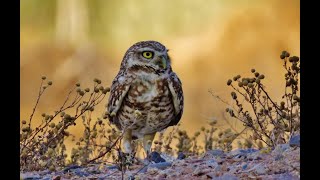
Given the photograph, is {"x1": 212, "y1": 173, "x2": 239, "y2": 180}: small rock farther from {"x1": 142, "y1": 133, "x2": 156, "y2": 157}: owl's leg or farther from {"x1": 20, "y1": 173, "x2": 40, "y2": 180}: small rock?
{"x1": 20, "y1": 173, "x2": 40, "y2": 180}: small rock

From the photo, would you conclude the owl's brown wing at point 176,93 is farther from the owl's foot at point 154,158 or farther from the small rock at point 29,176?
the small rock at point 29,176

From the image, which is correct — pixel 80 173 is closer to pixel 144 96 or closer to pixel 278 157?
pixel 144 96

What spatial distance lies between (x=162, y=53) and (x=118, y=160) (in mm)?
492

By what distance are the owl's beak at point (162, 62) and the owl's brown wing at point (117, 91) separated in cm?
16

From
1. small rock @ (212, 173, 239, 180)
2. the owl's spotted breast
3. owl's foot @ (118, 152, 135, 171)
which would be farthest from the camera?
the owl's spotted breast

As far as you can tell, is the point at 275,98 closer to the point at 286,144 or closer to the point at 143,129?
the point at 286,144

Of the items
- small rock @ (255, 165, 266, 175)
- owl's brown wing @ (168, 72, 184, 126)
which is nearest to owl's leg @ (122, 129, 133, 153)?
owl's brown wing @ (168, 72, 184, 126)

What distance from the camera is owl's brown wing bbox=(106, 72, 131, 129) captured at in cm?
331

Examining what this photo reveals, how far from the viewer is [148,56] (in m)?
3.25

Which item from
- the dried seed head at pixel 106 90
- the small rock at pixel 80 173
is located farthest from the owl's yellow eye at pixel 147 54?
the small rock at pixel 80 173

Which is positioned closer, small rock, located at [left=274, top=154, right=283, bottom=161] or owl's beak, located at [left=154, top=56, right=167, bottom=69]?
small rock, located at [left=274, top=154, right=283, bottom=161]

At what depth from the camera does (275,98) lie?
333 cm
